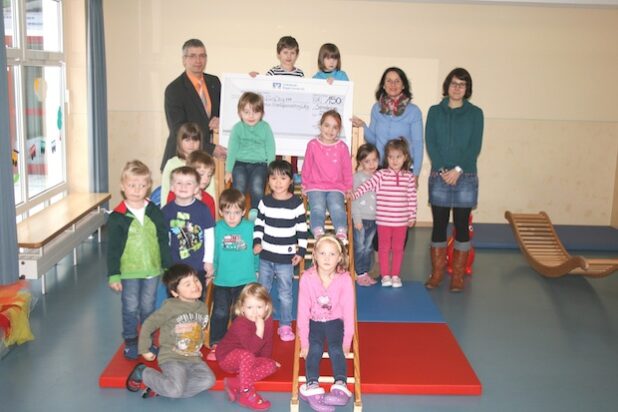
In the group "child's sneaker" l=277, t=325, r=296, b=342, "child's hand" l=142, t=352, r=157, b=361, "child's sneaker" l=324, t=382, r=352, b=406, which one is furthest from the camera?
"child's sneaker" l=277, t=325, r=296, b=342

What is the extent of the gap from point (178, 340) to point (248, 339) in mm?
460

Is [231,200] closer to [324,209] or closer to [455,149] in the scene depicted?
[324,209]

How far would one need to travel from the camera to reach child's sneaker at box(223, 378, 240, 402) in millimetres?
4520

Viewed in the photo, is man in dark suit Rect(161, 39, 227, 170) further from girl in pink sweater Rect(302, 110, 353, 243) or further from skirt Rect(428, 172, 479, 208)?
Result: skirt Rect(428, 172, 479, 208)

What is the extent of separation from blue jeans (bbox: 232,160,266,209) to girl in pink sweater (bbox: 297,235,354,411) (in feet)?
4.55

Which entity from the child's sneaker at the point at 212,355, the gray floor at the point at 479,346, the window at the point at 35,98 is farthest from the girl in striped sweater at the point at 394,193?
the window at the point at 35,98

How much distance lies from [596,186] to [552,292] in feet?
11.3

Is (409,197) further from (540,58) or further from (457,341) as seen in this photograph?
(540,58)

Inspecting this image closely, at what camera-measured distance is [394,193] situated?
630 centimetres

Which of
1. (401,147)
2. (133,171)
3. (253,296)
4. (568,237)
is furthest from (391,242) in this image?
(568,237)

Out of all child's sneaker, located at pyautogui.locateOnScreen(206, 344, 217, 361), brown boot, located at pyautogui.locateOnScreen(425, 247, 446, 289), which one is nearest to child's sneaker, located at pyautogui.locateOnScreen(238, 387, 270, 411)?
child's sneaker, located at pyautogui.locateOnScreen(206, 344, 217, 361)

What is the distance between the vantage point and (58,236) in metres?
7.05

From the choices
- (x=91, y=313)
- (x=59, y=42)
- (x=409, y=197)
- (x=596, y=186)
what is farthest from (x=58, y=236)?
(x=596, y=186)

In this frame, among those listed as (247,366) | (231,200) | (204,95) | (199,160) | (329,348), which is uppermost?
(204,95)
